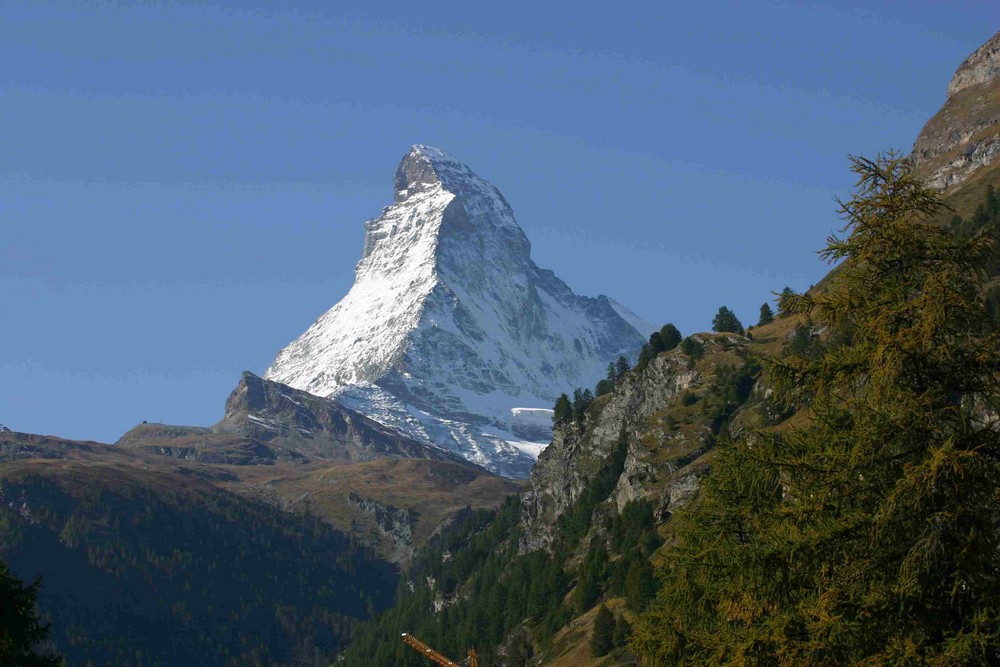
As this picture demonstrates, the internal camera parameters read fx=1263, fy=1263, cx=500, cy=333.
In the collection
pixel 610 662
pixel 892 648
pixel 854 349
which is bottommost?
pixel 610 662

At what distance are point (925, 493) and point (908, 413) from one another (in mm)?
1351

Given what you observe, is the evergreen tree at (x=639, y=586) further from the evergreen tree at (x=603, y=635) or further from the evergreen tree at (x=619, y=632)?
the evergreen tree at (x=603, y=635)

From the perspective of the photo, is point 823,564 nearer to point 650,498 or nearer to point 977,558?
point 977,558

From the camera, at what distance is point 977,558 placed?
767 inches

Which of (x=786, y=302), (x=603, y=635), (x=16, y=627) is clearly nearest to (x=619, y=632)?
(x=603, y=635)

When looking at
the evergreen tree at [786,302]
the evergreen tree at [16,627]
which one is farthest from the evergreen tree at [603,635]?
the evergreen tree at [786,302]

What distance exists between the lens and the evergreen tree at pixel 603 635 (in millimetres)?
138625

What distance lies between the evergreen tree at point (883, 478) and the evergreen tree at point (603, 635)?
11918 centimetres

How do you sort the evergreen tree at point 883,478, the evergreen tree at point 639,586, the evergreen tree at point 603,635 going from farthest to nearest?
the evergreen tree at point 603,635
the evergreen tree at point 639,586
the evergreen tree at point 883,478

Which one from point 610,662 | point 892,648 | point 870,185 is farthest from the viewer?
point 610,662

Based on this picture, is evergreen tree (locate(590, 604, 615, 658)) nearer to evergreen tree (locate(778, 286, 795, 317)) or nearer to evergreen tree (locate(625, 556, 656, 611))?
evergreen tree (locate(625, 556, 656, 611))

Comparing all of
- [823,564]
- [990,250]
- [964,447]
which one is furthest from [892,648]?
[990,250]

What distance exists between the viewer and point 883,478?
20562 mm

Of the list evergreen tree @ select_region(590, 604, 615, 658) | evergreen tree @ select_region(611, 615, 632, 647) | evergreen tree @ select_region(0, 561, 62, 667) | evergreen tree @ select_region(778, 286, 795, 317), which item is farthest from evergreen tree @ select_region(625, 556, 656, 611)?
evergreen tree @ select_region(778, 286, 795, 317)
